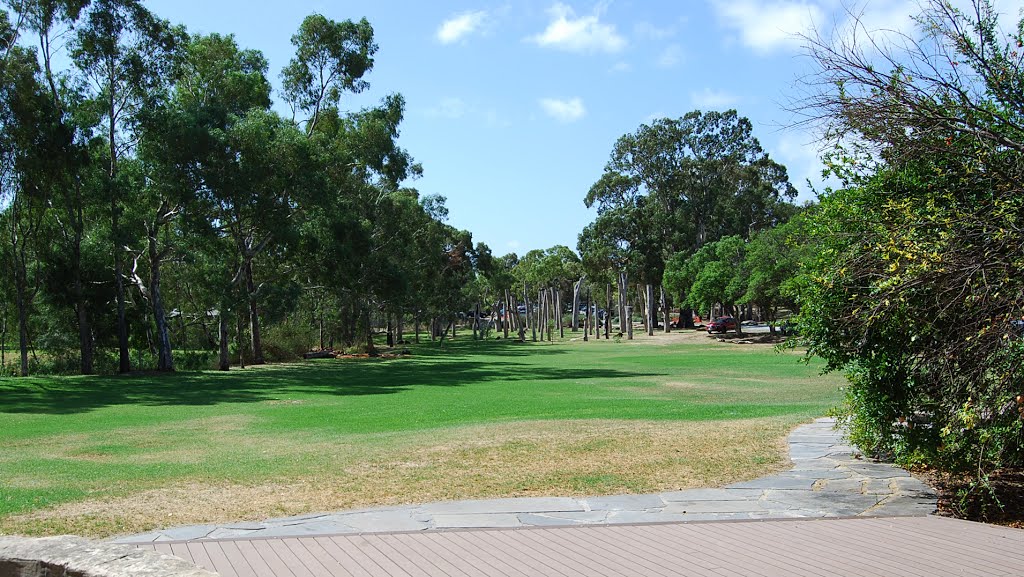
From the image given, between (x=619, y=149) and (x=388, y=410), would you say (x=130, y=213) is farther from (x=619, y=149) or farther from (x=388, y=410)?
(x=619, y=149)

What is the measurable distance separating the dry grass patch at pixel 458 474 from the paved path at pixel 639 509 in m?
0.39

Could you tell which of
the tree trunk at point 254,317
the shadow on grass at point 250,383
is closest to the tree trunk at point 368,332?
the tree trunk at point 254,317

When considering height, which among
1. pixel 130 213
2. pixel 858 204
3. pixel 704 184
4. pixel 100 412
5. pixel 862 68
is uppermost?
pixel 704 184

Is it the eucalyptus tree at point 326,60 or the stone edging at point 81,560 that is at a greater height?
the eucalyptus tree at point 326,60

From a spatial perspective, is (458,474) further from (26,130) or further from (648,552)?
(26,130)

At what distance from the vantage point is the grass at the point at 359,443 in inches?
332

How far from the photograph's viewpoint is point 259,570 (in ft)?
19.1

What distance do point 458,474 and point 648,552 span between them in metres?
3.66

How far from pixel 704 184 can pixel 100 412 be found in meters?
59.1

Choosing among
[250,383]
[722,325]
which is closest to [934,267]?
[250,383]

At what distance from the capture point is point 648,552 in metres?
6.32

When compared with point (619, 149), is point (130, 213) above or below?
below

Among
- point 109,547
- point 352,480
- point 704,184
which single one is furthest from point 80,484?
point 704,184

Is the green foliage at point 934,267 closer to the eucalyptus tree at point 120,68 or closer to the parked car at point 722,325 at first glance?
the eucalyptus tree at point 120,68
